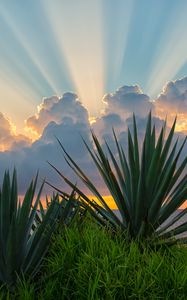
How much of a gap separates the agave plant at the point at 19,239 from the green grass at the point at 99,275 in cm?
A: 12

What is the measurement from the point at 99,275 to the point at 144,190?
59.8 inches

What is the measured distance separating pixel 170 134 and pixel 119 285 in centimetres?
245

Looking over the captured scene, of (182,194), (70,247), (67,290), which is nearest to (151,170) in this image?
(182,194)

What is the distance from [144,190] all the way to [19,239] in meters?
1.56

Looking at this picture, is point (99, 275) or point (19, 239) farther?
point (19, 239)

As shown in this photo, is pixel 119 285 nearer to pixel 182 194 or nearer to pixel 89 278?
pixel 89 278

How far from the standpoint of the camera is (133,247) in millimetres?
5242

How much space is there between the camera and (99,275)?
15.1ft

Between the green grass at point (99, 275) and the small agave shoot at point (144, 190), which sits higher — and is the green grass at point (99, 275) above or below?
below

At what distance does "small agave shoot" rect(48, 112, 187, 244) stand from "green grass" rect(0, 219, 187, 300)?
0.73 m

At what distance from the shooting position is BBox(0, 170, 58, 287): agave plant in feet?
16.6

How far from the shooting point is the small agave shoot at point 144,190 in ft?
19.8

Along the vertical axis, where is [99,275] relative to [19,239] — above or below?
below

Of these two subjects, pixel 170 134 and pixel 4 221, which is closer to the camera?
pixel 4 221
